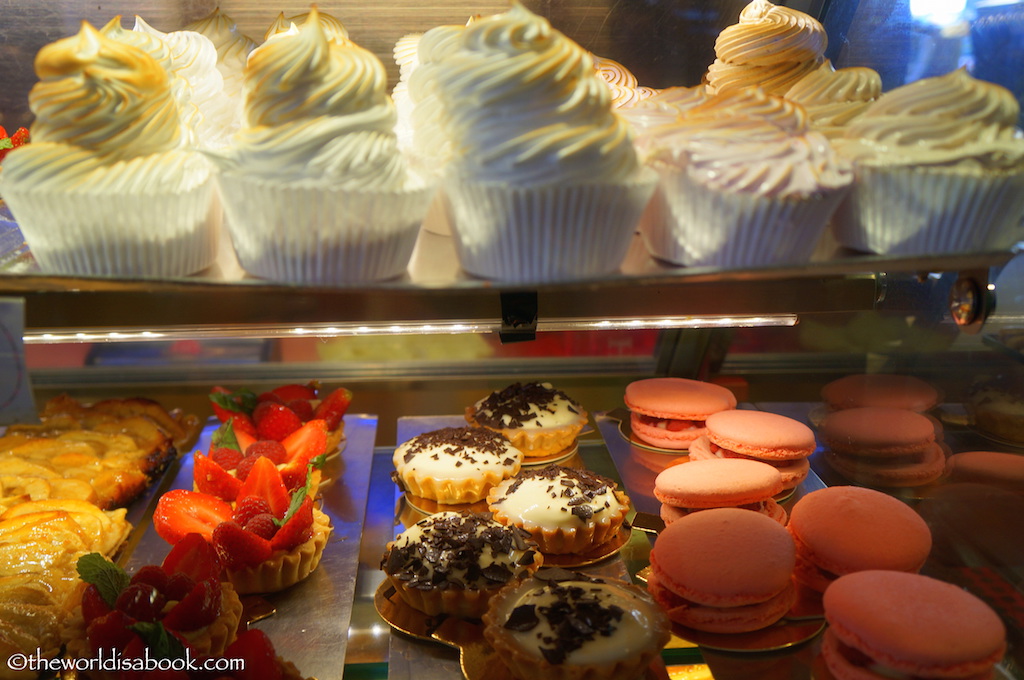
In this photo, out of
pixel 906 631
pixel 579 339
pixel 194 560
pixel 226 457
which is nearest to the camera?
pixel 906 631

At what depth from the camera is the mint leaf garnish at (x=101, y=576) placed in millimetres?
1993

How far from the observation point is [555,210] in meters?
1.49

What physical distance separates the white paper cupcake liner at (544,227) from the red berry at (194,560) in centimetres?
126

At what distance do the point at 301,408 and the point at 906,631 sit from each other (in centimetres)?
234

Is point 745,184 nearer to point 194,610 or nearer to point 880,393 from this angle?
point 880,393

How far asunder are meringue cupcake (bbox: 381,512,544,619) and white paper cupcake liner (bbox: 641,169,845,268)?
1.19 metres

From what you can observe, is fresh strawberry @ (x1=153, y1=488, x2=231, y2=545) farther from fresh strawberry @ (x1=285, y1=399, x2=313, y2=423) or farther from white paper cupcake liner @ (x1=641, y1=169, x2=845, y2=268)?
white paper cupcake liner @ (x1=641, y1=169, x2=845, y2=268)

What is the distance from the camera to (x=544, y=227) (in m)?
1.51

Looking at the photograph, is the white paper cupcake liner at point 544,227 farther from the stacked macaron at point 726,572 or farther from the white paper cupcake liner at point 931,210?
the stacked macaron at point 726,572

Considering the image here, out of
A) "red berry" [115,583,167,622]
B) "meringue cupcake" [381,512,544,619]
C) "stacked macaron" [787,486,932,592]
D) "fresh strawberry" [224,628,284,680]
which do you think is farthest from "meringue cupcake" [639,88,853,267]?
"red berry" [115,583,167,622]

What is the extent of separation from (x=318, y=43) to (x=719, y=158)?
2.69 feet

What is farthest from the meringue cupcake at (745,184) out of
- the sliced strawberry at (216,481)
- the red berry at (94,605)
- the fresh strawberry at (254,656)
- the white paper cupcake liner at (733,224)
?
the sliced strawberry at (216,481)

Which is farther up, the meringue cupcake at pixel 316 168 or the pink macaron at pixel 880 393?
the meringue cupcake at pixel 316 168

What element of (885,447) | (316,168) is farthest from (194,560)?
(885,447)
